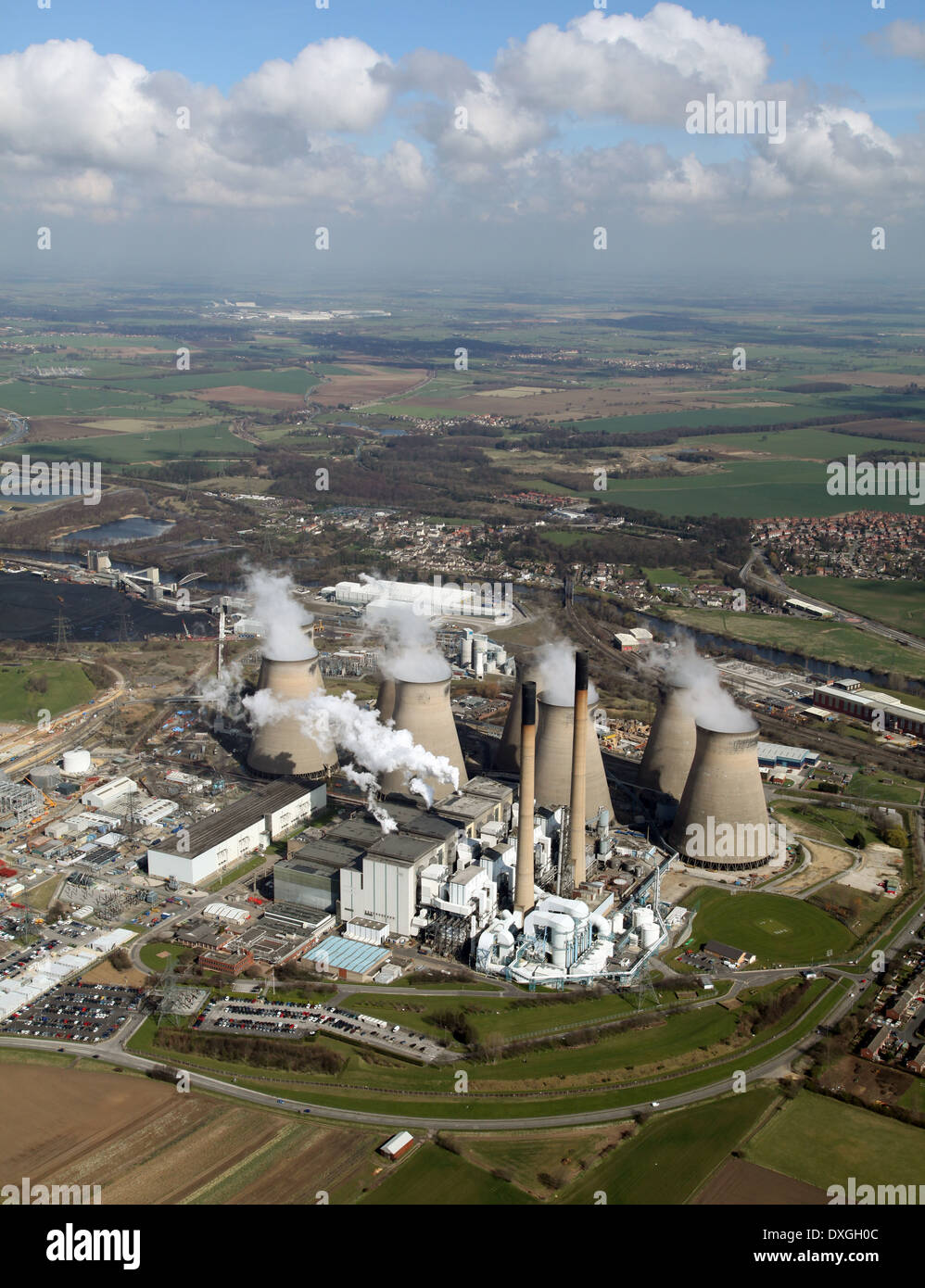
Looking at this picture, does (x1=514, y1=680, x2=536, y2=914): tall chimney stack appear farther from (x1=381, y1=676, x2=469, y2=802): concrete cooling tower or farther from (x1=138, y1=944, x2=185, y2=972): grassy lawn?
(x1=138, y1=944, x2=185, y2=972): grassy lawn

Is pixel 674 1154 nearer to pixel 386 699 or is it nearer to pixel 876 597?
pixel 386 699

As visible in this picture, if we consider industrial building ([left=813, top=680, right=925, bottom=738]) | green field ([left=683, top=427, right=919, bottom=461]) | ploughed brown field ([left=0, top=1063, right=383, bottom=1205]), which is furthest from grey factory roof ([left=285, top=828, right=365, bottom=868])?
green field ([left=683, top=427, right=919, bottom=461])

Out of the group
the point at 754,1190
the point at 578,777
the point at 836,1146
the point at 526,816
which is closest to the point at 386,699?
the point at 578,777

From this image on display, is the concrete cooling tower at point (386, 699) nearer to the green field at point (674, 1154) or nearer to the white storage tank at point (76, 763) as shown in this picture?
the white storage tank at point (76, 763)

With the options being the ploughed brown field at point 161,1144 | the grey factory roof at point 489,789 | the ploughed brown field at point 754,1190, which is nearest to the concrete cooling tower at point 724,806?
the grey factory roof at point 489,789
